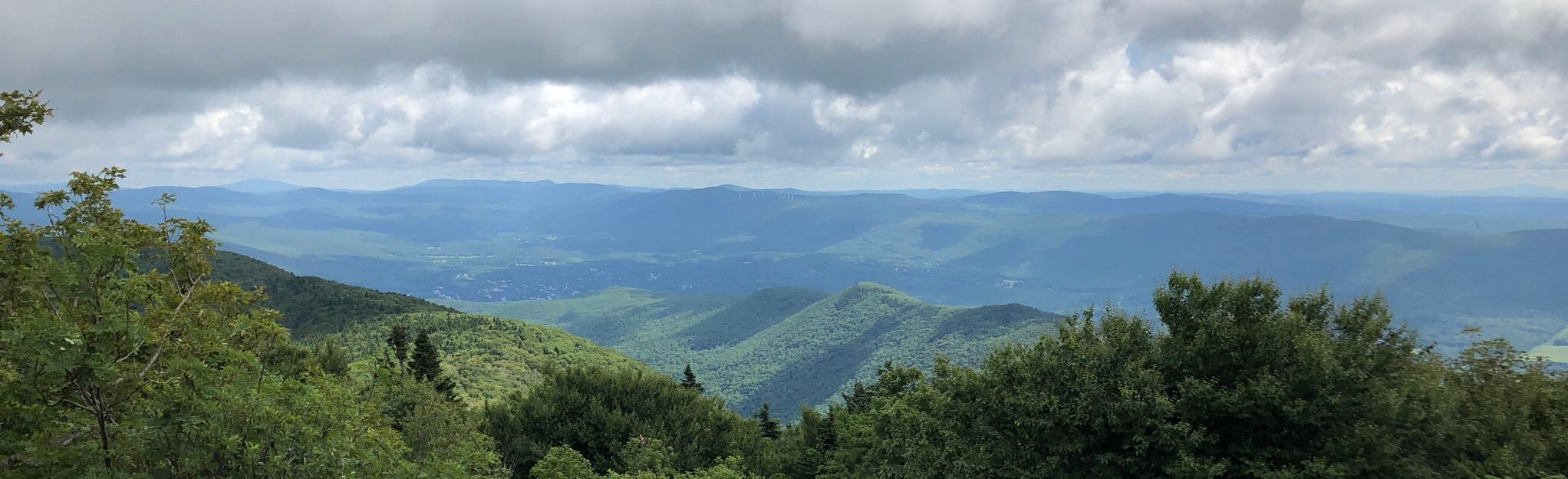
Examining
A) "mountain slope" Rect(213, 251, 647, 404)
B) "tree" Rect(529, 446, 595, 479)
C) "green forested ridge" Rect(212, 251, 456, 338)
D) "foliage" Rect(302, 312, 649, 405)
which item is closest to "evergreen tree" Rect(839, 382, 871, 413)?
"foliage" Rect(302, 312, 649, 405)

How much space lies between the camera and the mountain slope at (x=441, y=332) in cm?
7319

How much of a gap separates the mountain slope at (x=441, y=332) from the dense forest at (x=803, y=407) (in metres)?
30.3

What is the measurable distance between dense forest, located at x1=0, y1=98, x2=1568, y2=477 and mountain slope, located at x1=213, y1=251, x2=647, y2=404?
1194 inches

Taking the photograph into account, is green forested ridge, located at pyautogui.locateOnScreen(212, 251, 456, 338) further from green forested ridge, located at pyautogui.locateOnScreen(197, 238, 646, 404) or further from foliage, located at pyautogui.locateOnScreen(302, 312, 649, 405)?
foliage, located at pyautogui.locateOnScreen(302, 312, 649, 405)

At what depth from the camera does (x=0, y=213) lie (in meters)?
9.68

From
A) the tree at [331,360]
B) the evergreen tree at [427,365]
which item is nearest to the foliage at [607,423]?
the tree at [331,360]

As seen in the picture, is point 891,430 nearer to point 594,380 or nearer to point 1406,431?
point 1406,431

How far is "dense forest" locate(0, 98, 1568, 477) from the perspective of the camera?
8.52 meters

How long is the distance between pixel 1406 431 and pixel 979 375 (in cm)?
1106

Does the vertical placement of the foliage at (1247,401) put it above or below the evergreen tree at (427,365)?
above

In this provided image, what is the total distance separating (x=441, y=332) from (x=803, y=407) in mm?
68401

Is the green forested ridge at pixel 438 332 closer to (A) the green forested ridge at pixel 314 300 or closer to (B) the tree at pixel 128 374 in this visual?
(A) the green forested ridge at pixel 314 300

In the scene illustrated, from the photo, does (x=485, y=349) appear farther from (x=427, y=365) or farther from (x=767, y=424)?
(x=767, y=424)

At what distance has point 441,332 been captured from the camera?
92750 mm
